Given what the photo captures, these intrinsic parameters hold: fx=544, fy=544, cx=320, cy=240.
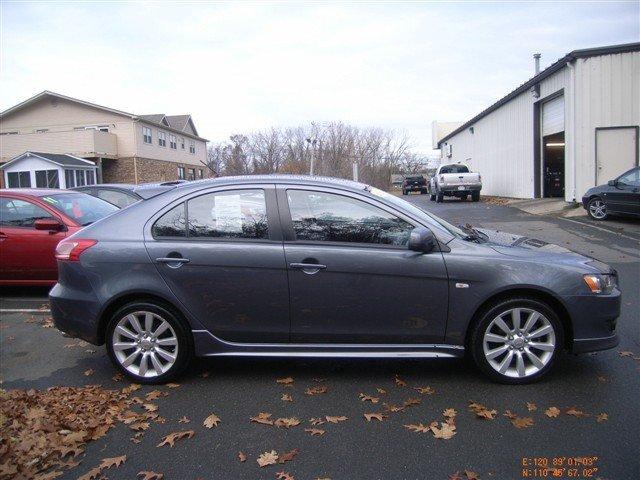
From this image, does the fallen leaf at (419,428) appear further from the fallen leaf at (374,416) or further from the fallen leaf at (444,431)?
the fallen leaf at (374,416)

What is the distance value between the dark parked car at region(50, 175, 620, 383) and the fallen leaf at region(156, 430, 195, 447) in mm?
876

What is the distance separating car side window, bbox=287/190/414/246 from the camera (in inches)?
172

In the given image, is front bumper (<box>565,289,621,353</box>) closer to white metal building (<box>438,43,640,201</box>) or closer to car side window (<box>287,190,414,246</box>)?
car side window (<box>287,190,414,246</box>)

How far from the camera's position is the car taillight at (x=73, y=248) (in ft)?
15.0

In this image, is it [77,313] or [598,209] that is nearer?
[77,313]

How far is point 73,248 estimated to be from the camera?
4617 mm

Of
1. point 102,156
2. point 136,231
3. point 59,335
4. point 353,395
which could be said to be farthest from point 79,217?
point 102,156

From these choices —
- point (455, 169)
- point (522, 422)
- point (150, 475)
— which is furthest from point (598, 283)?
point (455, 169)

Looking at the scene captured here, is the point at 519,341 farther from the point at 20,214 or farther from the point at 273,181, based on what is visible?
the point at 20,214

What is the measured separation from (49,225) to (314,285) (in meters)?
5.04

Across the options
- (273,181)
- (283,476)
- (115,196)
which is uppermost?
(115,196)

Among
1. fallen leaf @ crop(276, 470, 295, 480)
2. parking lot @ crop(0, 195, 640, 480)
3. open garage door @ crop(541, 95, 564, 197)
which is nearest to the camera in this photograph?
fallen leaf @ crop(276, 470, 295, 480)

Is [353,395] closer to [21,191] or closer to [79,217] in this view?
[79,217]

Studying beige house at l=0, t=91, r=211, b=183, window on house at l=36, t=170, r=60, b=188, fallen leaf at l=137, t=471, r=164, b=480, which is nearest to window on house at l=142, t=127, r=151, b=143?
beige house at l=0, t=91, r=211, b=183
